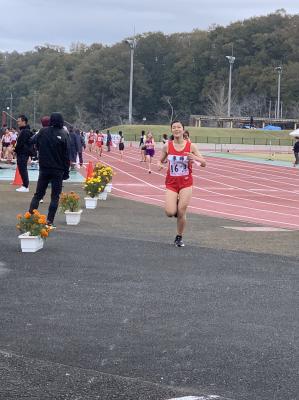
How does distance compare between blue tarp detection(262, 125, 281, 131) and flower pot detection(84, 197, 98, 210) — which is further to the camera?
blue tarp detection(262, 125, 281, 131)

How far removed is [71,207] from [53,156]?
1.53 meters

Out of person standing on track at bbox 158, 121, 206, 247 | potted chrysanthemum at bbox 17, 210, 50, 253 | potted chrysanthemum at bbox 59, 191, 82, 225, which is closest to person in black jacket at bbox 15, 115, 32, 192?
potted chrysanthemum at bbox 59, 191, 82, 225

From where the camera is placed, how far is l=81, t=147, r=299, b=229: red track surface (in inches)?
706

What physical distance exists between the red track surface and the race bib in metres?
4.50

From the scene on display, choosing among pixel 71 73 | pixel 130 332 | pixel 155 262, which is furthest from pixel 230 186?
pixel 71 73

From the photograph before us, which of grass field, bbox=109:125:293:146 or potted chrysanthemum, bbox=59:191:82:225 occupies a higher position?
potted chrysanthemum, bbox=59:191:82:225

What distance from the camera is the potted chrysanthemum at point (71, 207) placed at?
13.8m

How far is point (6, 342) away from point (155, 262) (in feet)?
13.6

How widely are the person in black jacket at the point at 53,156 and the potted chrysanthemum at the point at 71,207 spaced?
100 centimetres

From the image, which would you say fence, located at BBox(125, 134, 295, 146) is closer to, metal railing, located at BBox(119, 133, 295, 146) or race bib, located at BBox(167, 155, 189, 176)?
metal railing, located at BBox(119, 133, 295, 146)

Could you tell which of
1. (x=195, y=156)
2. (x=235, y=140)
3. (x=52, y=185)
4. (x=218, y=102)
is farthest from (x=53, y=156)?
(x=218, y=102)

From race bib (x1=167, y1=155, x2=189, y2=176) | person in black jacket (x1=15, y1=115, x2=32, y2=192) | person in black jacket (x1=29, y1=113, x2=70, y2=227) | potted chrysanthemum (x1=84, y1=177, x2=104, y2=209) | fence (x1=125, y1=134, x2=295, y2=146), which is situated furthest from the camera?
fence (x1=125, y1=134, x2=295, y2=146)

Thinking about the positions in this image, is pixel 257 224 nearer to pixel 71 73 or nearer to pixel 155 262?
pixel 155 262

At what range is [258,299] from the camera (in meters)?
8.16
